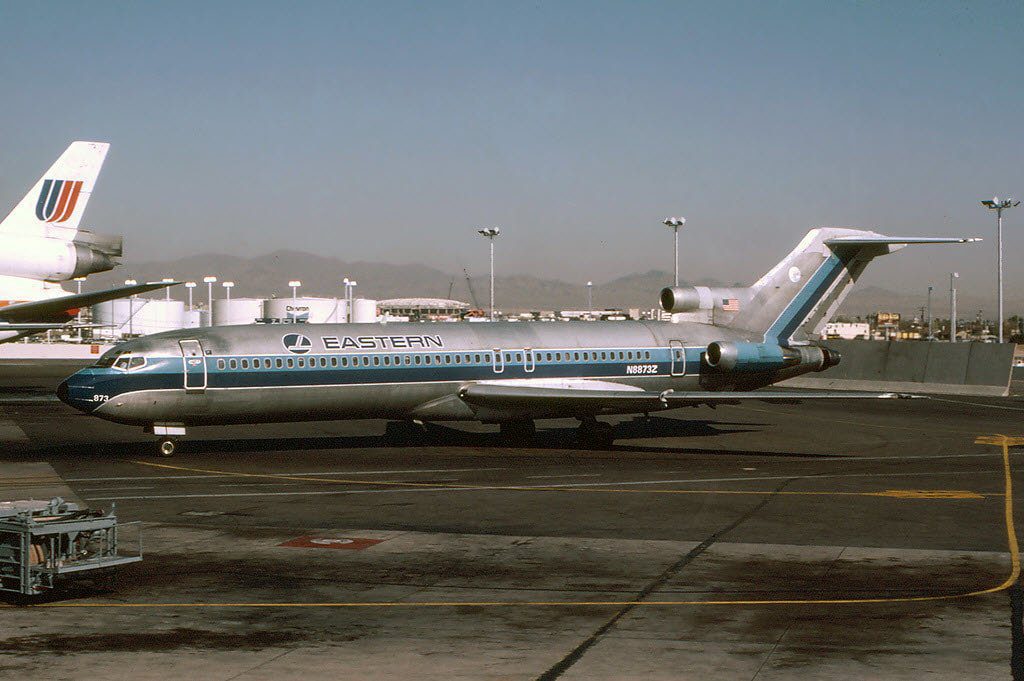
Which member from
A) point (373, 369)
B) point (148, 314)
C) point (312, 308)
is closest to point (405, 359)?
point (373, 369)

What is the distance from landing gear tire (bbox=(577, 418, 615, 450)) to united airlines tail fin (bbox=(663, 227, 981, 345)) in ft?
19.5

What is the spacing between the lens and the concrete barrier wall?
61062 mm

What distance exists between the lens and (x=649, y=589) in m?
16.1

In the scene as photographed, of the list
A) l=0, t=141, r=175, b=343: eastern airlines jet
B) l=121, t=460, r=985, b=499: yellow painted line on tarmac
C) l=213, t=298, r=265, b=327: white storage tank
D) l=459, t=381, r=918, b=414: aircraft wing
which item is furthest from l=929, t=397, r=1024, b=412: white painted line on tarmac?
l=213, t=298, r=265, b=327: white storage tank

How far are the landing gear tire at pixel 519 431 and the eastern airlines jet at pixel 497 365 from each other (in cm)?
7

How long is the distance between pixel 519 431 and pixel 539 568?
1998cm

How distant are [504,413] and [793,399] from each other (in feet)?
29.5

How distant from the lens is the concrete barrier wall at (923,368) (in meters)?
61.1

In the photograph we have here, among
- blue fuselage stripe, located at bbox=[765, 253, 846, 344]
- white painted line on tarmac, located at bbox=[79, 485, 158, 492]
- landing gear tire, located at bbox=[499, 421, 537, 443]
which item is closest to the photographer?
white painted line on tarmac, located at bbox=[79, 485, 158, 492]

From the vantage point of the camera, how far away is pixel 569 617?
1458 centimetres

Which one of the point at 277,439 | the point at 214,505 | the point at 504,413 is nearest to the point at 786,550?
the point at 214,505

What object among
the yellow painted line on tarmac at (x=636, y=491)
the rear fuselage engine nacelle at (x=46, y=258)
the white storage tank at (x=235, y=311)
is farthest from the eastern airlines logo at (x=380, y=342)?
the white storage tank at (x=235, y=311)

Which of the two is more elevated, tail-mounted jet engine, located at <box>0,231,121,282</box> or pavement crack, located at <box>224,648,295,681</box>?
tail-mounted jet engine, located at <box>0,231,121,282</box>

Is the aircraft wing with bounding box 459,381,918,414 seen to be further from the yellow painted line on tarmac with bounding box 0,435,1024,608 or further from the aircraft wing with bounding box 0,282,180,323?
the aircraft wing with bounding box 0,282,180,323
